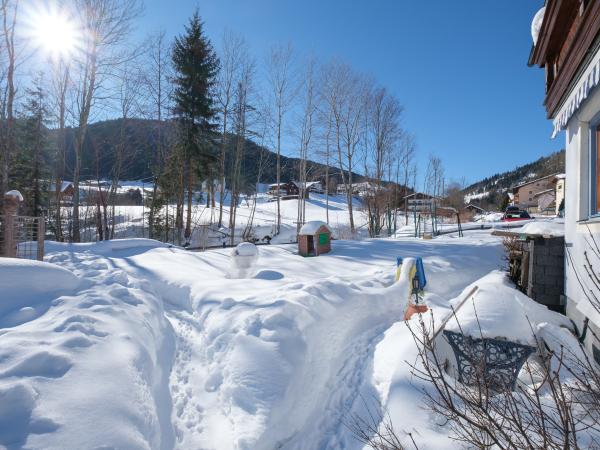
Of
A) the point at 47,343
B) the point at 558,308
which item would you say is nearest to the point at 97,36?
the point at 47,343

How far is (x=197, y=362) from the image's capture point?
12.7ft

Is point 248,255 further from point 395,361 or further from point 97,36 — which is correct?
point 97,36

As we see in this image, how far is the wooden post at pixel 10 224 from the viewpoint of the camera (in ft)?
26.2

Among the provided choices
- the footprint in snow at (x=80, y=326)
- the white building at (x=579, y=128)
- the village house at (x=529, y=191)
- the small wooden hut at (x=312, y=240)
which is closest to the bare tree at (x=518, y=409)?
the white building at (x=579, y=128)

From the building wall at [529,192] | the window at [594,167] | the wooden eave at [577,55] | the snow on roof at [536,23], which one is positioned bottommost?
the window at [594,167]

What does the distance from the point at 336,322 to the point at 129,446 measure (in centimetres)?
346

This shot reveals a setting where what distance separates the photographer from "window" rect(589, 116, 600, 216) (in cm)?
356

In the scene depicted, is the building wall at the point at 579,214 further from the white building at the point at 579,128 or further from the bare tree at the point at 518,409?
the bare tree at the point at 518,409

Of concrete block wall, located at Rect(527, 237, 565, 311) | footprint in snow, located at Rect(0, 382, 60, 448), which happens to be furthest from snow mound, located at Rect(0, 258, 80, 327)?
concrete block wall, located at Rect(527, 237, 565, 311)

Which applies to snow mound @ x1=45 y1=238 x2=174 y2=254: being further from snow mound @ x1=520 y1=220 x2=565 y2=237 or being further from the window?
the window

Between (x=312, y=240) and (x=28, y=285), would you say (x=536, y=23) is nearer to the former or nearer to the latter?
(x=312, y=240)

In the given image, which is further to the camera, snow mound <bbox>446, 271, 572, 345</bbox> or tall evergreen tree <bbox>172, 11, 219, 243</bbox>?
tall evergreen tree <bbox>172, 11, 219, 243</bbox>

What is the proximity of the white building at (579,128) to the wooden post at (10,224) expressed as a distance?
1068 centimetres

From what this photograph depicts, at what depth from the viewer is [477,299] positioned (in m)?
3.56
